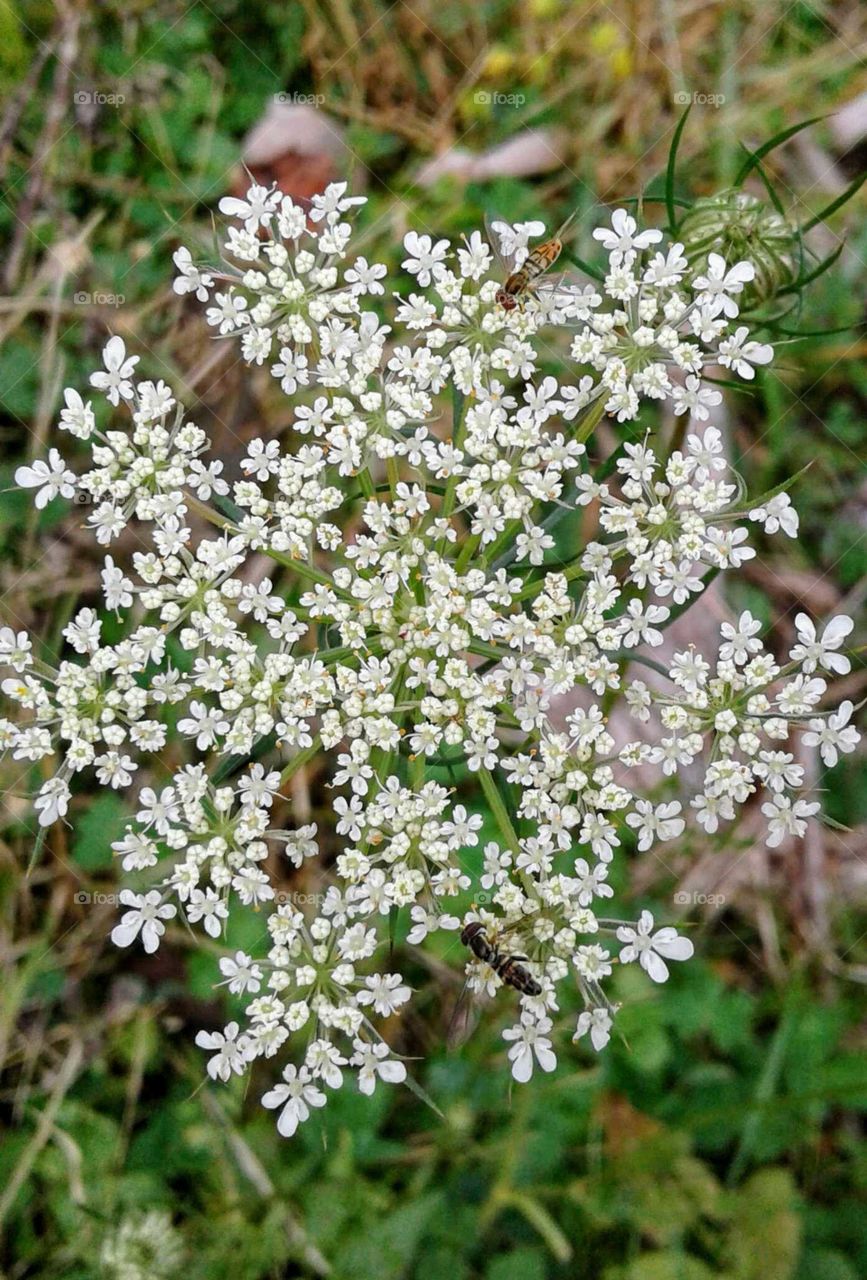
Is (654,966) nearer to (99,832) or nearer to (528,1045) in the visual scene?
(528,1045)

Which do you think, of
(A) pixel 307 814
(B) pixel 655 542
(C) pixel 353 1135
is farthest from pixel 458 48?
(C) pixel 353 1135

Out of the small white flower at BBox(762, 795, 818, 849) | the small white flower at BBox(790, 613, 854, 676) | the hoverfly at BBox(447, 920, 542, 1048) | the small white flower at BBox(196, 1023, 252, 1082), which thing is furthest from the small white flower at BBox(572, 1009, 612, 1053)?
the small white flower at BBox(790, 613, 854, 676)

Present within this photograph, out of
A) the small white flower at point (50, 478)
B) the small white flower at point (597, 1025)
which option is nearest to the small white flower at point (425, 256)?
the small white flower at point (50, 478)

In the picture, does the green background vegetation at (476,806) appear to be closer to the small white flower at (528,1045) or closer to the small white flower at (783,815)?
the small white flower at (528,1045)

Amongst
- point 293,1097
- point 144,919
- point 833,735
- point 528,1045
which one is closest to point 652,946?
point 528,1045

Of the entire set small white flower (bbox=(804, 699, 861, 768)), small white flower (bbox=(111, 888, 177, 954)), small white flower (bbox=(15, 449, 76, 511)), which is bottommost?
small white flower (bbox=(804, 699, 861, 768))

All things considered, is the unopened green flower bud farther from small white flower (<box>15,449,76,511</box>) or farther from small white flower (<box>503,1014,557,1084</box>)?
small white flower (<box>503,1014,557,1084</box>)

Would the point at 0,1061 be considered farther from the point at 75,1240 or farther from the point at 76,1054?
the point at 75,1240
